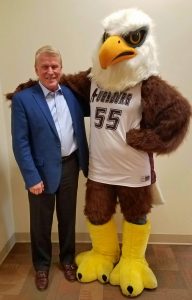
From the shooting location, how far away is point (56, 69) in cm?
167

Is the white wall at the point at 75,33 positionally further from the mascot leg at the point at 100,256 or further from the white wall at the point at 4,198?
the mascot leg at the point at 100,256

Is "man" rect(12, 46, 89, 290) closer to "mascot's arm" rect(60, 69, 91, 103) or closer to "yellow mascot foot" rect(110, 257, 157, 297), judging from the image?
"mascot's arm" rect(60, 69, 91, 103)

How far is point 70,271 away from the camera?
1.93 m

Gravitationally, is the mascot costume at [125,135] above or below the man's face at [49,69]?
below

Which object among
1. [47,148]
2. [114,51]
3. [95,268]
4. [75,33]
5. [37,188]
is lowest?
[95,268]

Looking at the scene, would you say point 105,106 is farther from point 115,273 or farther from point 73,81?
point 115,273

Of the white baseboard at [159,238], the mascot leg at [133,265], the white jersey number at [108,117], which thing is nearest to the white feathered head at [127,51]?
the white jersey number at [108,117]

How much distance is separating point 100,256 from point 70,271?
0.21 m

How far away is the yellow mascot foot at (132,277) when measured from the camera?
68.8 inches

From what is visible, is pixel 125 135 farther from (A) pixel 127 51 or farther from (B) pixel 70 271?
(B) pixel 70 271

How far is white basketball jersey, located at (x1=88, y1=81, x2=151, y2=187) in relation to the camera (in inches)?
65.9

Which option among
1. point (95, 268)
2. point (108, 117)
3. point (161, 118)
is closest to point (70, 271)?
point (95, 268)

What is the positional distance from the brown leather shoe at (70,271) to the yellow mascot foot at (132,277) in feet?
0.80

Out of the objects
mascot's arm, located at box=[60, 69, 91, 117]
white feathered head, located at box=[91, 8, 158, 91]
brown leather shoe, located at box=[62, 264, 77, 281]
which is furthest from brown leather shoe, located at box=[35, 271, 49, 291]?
white feathered head, located at box=[91, 8, 158, 91]
